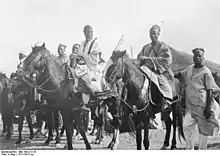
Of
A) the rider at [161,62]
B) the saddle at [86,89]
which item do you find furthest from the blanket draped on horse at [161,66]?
the saddle at [86,89]

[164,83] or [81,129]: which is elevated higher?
[164,83]

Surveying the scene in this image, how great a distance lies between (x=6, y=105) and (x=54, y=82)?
143cm

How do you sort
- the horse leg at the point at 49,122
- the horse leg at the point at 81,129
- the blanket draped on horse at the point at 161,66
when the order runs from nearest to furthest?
the horse leg at the point at 81,129, the blanket draped on horse at the point at 161,66, the horse leg at the point at 49,122

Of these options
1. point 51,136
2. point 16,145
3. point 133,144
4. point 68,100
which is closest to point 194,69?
point 133,144

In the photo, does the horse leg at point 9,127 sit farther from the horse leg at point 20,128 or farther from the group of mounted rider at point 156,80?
the group of mounted rider at point 156,80

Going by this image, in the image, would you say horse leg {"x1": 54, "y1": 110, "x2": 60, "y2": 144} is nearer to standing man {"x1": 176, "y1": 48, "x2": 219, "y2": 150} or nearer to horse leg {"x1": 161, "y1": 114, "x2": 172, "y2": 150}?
horse leg {"x1": 161, "y1": 114, "x2": 172, "y2": 150}

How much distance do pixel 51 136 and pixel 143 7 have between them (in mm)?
3105

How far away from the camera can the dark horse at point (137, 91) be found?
7.04 meters

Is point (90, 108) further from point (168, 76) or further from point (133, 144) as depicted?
point (168, 76)

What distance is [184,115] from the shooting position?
7512mm

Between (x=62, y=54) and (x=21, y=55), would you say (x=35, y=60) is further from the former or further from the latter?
(x=62, y=54)

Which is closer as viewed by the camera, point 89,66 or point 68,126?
point 68,126

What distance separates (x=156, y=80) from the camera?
24.0ft

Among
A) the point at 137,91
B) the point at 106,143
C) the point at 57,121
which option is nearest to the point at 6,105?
the point at 57,121
